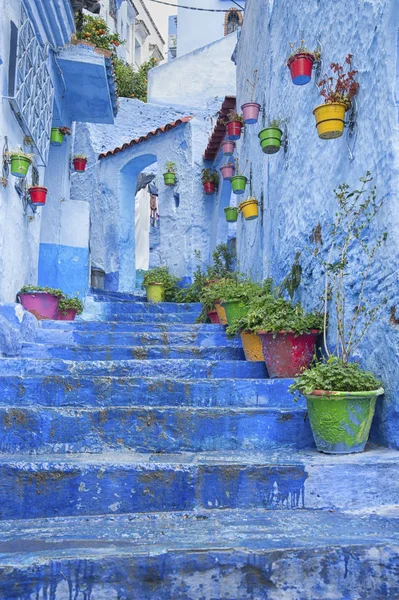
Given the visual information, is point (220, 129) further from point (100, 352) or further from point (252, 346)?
point (100, 352)

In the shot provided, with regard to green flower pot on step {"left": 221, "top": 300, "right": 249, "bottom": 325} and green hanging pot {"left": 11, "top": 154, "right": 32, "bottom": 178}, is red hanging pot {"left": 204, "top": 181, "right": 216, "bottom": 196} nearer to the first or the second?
green flower pot on step {"left": 221, "top": 300, "right": 249, "bottom": 325}

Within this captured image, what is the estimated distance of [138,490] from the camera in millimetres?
2992

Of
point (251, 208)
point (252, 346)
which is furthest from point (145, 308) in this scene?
point (252, 346)

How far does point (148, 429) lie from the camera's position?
142 inches

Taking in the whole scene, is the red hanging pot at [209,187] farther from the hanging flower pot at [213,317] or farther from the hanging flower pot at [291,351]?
the hanging flower pot at [291,351]

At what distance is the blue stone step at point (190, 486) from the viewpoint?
2.96m

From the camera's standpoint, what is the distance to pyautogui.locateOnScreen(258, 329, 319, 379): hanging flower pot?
457cm

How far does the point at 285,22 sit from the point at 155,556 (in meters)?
5.58

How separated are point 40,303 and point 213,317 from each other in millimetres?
1977

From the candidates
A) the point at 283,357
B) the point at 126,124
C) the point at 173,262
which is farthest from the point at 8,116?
the point at 126,124

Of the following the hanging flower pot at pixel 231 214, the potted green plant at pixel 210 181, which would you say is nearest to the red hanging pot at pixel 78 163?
the potted green plant at pixel 210 181

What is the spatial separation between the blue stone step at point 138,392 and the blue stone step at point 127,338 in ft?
4.62

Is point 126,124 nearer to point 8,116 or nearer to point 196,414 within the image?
point 8,116

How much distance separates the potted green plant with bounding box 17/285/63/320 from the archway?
20.1 feet
